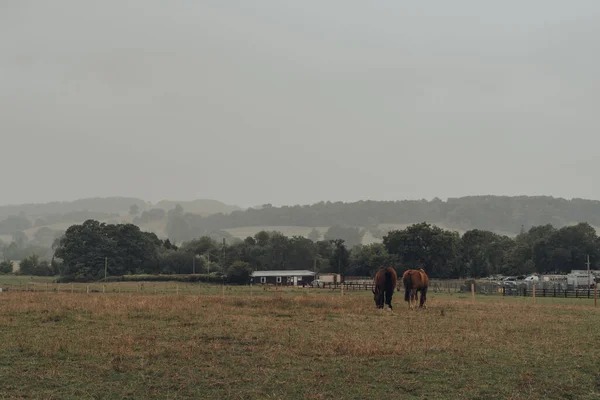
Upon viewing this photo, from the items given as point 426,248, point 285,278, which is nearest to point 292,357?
point 426,248

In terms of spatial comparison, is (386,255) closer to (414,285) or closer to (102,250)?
(102,250)

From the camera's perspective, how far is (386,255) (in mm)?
108875

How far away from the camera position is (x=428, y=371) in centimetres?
1225

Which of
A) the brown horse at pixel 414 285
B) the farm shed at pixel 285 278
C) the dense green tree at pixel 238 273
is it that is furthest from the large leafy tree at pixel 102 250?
the brown horse at pixel 414 285

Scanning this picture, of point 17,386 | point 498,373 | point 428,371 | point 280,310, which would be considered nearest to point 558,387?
point 498,373

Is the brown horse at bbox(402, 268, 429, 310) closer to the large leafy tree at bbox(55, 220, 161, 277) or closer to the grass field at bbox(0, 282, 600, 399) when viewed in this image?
the grass field at bbox(0, 282, 600, 399)

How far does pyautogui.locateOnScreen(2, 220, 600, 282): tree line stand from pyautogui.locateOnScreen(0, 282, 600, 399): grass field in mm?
71971

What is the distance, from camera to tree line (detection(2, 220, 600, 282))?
10462 cm

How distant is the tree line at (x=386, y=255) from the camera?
105 m

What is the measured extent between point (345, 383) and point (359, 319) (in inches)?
429

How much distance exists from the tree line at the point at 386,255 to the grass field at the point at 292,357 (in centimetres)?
7197

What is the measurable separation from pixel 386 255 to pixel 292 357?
97.0m

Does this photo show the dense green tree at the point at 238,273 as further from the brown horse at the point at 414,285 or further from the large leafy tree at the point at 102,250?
the brown horse at the point at 414,285

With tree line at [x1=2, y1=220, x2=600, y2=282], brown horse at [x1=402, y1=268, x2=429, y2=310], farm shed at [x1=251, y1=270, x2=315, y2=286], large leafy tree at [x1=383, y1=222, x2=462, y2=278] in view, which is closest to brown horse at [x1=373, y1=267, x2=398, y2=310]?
brown horse at [x1=402, y1=268, x2=429, y2=310]
